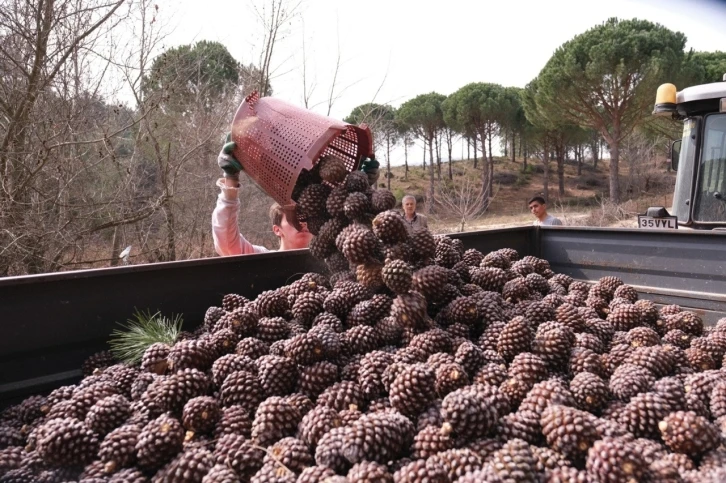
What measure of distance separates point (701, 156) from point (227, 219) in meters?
4.99

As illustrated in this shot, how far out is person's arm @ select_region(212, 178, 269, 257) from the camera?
3373 mm

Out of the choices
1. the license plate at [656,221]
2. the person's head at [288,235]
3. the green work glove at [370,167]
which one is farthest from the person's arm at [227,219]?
the license plate at [656,221]

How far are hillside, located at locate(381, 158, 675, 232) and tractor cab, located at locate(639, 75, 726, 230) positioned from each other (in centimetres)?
1484

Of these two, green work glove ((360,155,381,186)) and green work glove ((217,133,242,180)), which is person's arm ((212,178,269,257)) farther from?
green work glove ((360,155,381,186))

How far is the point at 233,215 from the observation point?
11.7 feet

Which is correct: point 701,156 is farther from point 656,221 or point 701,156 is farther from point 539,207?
point 539,207

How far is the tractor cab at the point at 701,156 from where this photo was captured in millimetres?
4992

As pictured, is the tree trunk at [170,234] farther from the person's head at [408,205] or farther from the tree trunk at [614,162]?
the tree trunk at [614,162]

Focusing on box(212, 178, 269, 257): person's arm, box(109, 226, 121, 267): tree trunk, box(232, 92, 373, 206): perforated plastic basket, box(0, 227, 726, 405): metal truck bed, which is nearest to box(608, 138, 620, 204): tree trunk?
box(109, 226, 121, 267): tree trunk

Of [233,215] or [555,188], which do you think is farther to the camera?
[555,188]

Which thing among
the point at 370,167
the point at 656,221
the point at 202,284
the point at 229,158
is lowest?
the point at 656,221

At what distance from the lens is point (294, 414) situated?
1.49 m

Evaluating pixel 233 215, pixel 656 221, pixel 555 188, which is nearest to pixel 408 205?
pixel 656 221

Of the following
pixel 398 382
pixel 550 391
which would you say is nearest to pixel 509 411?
pixel 550 391
